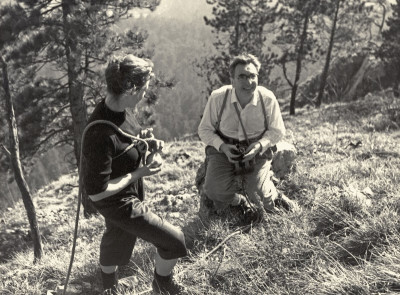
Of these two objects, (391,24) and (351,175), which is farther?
(391,24)

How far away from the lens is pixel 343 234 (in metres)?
2.81

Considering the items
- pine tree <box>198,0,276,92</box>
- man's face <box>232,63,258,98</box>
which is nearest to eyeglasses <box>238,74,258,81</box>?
man's face <box>232,63,258,98</box>

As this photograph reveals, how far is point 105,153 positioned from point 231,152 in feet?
6.09

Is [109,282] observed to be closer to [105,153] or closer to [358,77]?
[105,153]

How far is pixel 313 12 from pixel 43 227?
17.7 meters

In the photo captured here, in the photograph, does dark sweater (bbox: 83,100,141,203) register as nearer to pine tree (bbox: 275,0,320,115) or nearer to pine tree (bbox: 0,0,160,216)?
pine tree (bbox: 0,0,160,216)

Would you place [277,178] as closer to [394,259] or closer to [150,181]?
[394,259]

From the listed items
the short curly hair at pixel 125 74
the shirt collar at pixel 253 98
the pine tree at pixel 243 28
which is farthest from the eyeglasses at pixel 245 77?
the pine tree at pixel 243 28

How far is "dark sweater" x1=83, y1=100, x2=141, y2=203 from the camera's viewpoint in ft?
6.82

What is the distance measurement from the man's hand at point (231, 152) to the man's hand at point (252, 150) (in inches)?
4.0

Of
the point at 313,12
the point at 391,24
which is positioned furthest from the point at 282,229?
the point at 391,24

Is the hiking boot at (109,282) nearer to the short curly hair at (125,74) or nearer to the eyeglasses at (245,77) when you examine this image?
the short curly hair at (125,74)

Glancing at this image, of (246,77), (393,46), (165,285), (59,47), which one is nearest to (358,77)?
(393,46)

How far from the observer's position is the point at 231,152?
374cm
